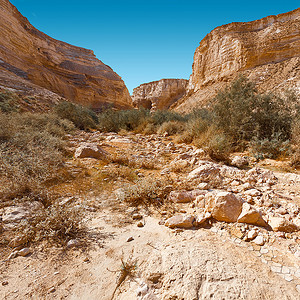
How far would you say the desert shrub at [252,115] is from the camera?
4.58 meters

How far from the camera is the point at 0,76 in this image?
10.5 metres

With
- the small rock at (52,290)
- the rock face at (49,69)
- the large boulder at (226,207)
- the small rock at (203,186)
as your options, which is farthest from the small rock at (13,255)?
the rock face at (49,69)

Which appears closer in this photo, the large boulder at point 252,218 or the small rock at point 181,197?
the large boulder at point 252,218

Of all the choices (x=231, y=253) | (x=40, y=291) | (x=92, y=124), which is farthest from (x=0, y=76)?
(x=231, y=253)

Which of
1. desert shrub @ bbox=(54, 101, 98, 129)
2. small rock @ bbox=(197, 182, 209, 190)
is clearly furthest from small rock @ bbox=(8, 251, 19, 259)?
desert shrub @ bbox=(54, 101, 98, 129)

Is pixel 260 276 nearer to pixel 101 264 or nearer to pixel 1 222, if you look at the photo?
pixel 101 264

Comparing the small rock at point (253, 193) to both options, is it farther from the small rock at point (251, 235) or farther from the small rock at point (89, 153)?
the small rock at point (89, 153)

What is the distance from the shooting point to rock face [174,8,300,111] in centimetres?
1530

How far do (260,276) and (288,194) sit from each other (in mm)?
1589

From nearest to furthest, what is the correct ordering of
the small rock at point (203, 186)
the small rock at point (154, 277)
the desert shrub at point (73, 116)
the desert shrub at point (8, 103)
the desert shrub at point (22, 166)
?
the small rock at point (154, 277) → the desert shrub at point (22, 166) → the small rock at point (203, 186) → the desert shrub at point (8, 103) → the desert shrub at point (73, 116)

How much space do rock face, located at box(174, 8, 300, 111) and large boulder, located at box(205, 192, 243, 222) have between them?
610 inches

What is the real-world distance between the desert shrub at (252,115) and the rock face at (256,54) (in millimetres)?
10603

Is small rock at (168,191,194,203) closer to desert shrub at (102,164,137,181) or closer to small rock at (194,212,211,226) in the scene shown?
small rock at (194,212,211,226)

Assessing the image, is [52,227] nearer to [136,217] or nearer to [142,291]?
[136,217]
